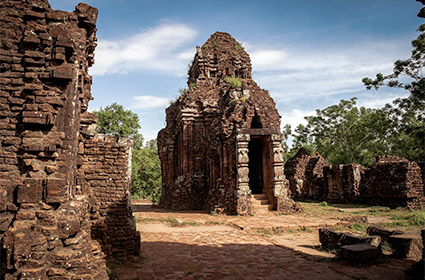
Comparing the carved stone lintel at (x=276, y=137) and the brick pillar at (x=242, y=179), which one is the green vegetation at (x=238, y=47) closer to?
the carved stone lintel at (x=276, y=137)

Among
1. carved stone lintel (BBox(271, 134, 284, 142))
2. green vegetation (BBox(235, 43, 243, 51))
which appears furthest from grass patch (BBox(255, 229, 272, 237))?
green vegetation (BBox(235, 43, 243, 51))

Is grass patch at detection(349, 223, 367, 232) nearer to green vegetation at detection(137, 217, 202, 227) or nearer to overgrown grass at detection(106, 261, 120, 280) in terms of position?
green vegetation at detection(137, 217, 202, 227)

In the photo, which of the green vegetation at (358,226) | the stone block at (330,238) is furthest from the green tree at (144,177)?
the stone block at (330,238)

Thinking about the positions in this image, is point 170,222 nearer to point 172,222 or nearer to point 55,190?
point 172,222

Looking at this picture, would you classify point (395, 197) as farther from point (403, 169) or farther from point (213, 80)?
point (213, 80)

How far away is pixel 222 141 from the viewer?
46.3 feet

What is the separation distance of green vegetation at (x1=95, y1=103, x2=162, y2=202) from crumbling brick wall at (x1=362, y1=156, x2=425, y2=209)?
1646cm

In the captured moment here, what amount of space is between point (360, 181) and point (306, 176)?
14.6 ft

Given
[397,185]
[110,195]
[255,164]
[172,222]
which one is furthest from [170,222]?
[397,185]

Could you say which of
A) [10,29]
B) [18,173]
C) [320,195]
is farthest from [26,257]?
[320,195]

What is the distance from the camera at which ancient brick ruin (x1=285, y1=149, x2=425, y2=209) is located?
1545cm

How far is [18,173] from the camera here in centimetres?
407

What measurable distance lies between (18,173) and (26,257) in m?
1.15

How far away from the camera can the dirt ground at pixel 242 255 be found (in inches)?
208
